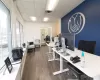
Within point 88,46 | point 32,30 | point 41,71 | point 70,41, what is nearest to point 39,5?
point 70,41

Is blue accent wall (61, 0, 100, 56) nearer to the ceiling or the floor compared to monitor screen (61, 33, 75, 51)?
nearer to the ceiling

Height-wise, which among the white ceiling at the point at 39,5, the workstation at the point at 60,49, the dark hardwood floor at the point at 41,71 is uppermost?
the white ceiling at the point at 39,5

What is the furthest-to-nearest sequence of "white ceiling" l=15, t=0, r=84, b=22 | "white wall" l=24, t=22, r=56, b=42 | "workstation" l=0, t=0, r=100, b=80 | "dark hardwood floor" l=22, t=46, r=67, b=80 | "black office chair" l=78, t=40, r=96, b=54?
"white wall" l=24, t=22, r=56, b=42 < "white ceiling" l=15, t=0, r=84, b=22 < "dark hardwood floor" l=22, t=46, r=67, b=80 < "black office chair" l=78, t=40, r=96, b=54 < "workstation" l=0, t=0, r=100, b=80

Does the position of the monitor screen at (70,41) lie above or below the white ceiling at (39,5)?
below

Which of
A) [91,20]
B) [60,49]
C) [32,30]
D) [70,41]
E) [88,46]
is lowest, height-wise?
[60,49]

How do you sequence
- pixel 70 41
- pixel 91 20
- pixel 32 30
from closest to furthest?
pixel 70 41 → pixel 91 20 → pixel 32 30

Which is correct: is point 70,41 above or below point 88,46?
above

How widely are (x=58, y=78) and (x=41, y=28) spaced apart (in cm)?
714

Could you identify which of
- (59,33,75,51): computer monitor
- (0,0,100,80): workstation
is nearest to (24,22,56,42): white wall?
(0,0,100,80): workstation

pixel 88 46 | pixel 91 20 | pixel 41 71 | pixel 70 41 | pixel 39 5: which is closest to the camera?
pixel 70 41

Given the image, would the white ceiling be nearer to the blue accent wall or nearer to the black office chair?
the blue accent wall

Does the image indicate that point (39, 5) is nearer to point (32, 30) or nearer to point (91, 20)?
point (91, 20)

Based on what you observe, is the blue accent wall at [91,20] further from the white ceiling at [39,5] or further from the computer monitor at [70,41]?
the computer monitor at [70,41]

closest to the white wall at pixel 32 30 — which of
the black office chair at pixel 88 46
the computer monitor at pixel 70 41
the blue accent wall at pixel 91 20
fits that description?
the blue accent wall at pixel 91 20
